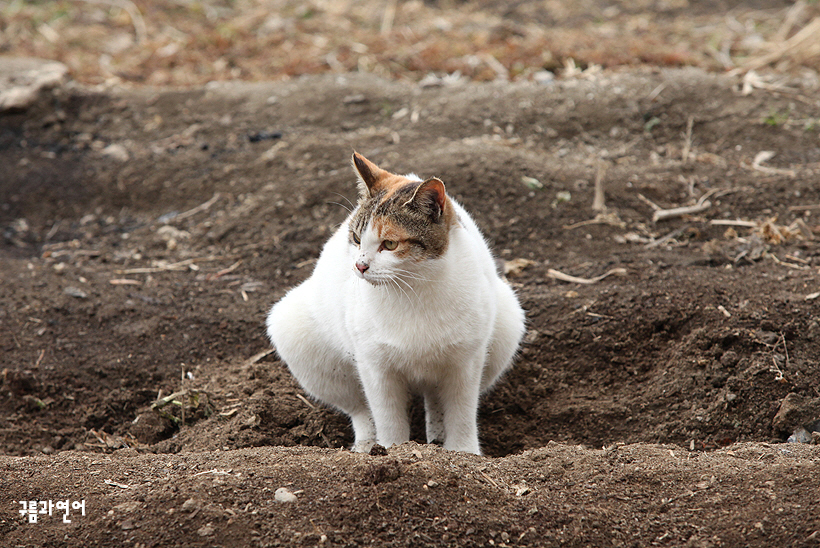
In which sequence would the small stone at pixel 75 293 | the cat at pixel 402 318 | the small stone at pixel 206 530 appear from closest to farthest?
the small stone at pixel 206 530 < the cat at pixel 402 318 < the small stone at pixel 75 293

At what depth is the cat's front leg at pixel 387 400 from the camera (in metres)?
3.36

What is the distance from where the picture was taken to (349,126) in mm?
7352

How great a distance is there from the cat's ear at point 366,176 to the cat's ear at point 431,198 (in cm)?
35

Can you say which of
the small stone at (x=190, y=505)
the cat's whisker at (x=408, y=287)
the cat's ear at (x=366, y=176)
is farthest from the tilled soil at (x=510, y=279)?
the cat's ear at (x=366, y=176)

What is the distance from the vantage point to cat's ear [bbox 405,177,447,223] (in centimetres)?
285

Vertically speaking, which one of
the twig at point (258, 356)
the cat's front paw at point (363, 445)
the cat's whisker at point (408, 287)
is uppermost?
the cat's whisker at point (408, 287)

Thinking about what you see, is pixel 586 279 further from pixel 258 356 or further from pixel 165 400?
pixel 165 400

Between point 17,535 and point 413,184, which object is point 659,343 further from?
point 17,535

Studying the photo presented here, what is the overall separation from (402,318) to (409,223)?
0.49m

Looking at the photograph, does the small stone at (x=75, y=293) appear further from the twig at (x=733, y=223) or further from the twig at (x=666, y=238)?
the twig at (x=733, y=223)

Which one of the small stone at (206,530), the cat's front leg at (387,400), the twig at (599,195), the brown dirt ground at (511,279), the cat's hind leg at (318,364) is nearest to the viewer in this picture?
the small stone at (206,530)

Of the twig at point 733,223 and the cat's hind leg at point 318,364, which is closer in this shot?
the cat's hind leg at point 318,364

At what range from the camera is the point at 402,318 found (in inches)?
124

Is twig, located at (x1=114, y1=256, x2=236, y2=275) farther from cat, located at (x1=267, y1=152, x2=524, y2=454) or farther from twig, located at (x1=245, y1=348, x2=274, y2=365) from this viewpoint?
cat, located at (x1=267, y1=152, x2=524, y2=454)
